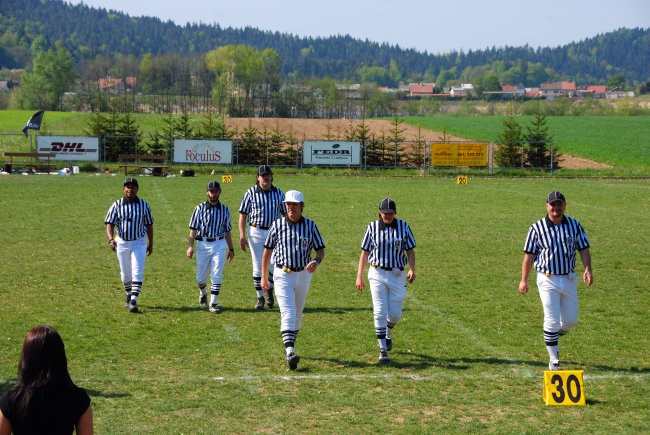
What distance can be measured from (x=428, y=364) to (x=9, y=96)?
148569 mm

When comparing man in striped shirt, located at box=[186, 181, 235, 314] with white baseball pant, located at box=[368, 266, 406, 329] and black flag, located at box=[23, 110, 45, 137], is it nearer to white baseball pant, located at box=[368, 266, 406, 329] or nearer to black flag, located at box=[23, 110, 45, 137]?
white baseball pant, located at box=[368, 266, 406, 329]

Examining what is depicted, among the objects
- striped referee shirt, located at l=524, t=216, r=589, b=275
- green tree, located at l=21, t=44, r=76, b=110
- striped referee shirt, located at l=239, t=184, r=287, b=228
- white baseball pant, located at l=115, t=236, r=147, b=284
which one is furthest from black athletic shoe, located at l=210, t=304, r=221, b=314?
green tree, located at l=21, t=44, r=76, b=110

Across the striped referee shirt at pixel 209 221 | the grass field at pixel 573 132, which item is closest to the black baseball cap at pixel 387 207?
the striped referee shirt at pixel 209 221

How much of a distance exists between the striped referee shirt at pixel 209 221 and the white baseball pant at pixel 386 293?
3929 millimetres

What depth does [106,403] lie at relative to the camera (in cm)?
897

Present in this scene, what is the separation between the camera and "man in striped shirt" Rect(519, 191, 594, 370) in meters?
10.3

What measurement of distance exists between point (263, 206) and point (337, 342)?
3369 millimetres

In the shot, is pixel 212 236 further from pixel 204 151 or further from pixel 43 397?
pixel 204 151

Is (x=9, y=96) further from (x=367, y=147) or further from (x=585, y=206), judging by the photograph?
(x=585, y=206)

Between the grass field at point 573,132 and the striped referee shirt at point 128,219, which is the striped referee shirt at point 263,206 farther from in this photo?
the grass field at point 573,132

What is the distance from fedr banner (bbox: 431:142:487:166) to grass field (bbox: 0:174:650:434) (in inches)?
1054

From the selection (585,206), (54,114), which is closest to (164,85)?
(54,114)

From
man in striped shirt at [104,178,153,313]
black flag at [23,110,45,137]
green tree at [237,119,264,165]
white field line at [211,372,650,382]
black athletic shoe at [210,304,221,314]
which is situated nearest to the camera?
white field line at [211,372,650,382]

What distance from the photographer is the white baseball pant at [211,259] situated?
13898mm
